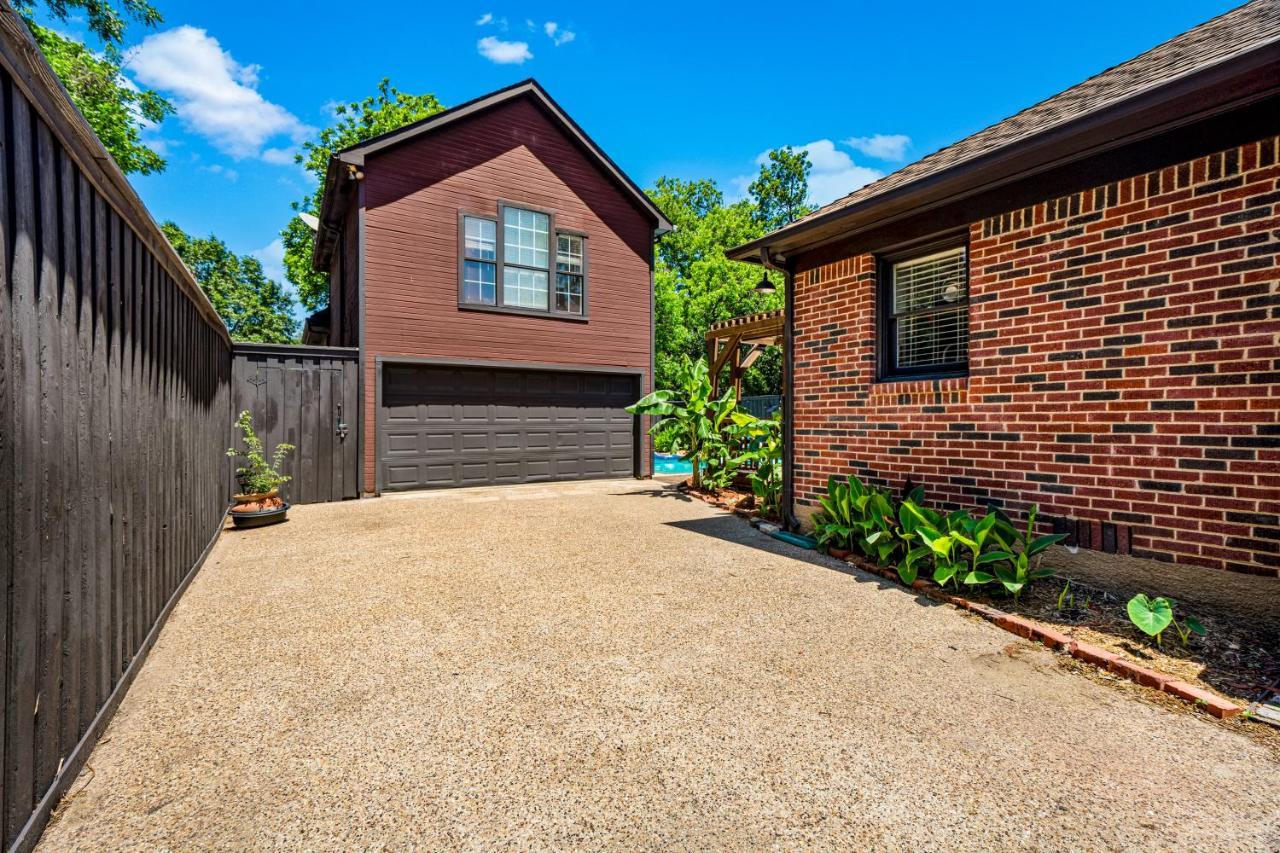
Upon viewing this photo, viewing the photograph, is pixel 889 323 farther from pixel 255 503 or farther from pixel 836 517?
pixel 255 503

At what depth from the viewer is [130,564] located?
2.68m

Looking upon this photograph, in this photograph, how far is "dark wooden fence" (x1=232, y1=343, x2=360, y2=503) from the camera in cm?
777

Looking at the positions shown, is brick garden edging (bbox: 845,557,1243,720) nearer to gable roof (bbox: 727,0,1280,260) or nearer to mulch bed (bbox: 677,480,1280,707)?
mulch bed (bbox: 677,480,1280,707)

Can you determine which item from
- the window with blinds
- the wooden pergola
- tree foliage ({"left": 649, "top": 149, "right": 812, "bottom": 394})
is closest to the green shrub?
the window with blinds

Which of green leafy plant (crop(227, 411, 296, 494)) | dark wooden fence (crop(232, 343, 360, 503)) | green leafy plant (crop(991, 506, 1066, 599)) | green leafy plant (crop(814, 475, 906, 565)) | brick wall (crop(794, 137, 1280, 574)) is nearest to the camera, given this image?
brick wall (crop(794, 137, 1280, 574))

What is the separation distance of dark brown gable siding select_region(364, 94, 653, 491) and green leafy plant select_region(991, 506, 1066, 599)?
7566mm

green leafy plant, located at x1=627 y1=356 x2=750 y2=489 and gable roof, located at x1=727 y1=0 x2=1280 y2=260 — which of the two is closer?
gable roof, located at x1=727 y1=0 x2=1280 y2=260

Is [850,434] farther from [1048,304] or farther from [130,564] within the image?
Result: [130,564]

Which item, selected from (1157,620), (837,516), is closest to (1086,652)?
(1157,620)

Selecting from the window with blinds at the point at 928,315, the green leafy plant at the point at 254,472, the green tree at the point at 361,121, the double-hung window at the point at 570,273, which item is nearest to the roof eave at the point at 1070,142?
the window with blinds at the point at 928,315

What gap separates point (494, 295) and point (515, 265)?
70 cm

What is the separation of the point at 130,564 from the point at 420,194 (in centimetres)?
809

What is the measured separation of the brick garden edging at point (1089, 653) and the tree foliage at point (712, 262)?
1856 centimetres

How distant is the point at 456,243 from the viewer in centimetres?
950
